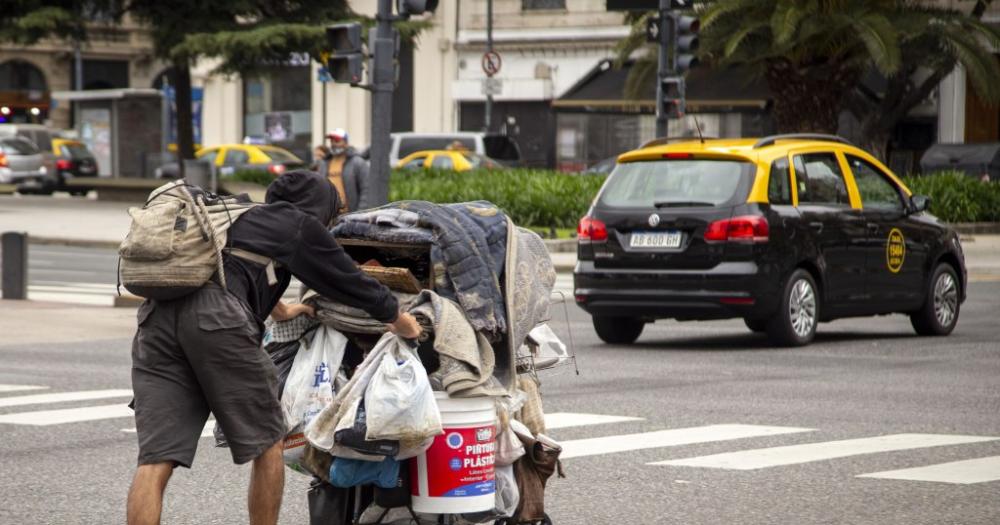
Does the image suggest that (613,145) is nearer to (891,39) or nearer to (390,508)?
(891,39)

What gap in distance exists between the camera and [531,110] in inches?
2067

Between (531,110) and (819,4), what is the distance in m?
21.7

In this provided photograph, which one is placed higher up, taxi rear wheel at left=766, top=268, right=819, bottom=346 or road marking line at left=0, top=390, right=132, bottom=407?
taxi rear wheel at left=766, top=268, right=819, bottom=346

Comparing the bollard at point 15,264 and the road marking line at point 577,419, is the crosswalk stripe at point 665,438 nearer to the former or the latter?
the road marking line at point 577,419

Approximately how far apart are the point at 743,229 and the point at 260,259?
823 centimetres

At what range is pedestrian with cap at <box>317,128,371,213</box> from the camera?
18859mm

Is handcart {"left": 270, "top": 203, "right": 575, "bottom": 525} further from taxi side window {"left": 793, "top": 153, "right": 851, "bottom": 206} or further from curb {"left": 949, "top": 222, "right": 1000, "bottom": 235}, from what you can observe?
curb {"left": 949, "top": 222, "right": 1000, "bottom": 235}

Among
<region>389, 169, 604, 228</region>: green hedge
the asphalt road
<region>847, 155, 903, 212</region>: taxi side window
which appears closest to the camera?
the asphalt road

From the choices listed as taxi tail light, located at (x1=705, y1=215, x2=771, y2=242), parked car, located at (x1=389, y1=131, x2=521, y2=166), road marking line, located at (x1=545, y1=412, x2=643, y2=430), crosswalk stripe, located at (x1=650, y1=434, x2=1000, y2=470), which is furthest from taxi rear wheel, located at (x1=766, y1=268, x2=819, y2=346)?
parked car, located at (x1=389, y1=131, x2=521, y2=166)

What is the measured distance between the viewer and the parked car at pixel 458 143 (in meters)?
41.6

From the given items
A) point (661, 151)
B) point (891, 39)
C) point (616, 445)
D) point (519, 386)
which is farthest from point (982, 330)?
point (891, 39)

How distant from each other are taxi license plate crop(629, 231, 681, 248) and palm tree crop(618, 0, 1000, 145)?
17.1 m

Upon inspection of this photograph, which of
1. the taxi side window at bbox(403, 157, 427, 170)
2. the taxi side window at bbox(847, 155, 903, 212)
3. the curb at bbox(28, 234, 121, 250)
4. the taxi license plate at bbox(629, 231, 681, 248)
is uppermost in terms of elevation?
the taxi side window at bbox(847, 155, 903, 212)

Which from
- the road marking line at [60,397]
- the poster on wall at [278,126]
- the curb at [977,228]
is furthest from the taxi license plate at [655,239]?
the poster on wall at [278,126]
